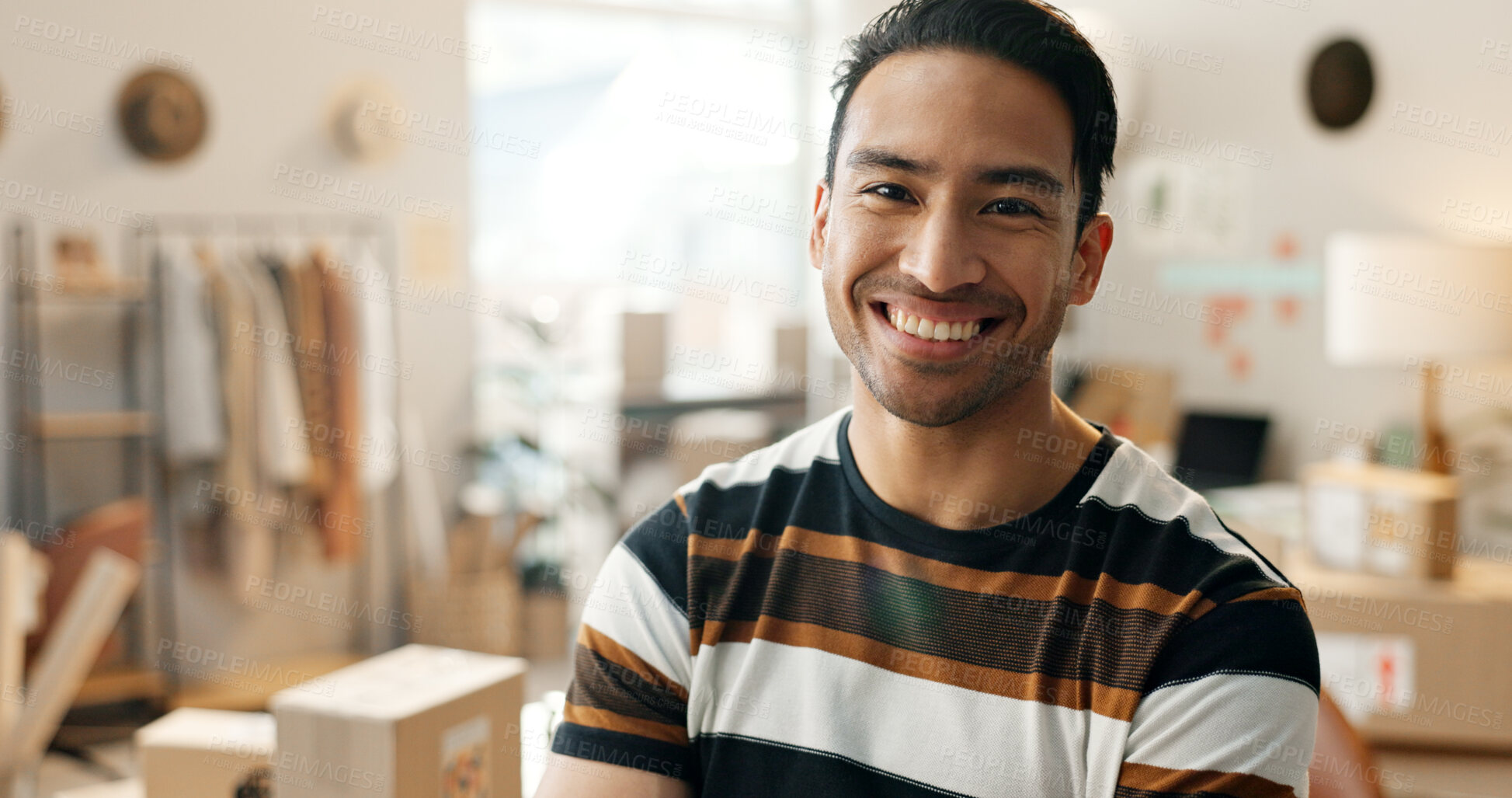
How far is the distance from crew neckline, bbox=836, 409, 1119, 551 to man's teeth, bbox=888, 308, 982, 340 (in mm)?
185

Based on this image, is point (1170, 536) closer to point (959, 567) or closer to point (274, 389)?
point (959, 567)

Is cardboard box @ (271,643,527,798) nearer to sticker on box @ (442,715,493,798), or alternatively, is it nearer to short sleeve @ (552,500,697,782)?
sticker on box @ (442,715,493,798)

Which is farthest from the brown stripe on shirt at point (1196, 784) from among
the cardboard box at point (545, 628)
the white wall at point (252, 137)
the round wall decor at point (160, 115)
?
the round wall decor at point (160, 115)

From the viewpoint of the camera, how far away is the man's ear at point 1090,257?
125 cm

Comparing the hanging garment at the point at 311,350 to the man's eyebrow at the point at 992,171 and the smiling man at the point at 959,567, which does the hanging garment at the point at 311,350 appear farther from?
the man's eyebrow at the point at 992,171

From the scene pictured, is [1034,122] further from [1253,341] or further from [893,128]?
[1253,341]

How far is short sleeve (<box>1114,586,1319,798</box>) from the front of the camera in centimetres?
102

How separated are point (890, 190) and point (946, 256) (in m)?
0.10

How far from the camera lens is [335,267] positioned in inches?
166

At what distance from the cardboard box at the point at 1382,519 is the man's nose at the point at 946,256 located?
2121mm

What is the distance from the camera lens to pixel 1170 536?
3.70 feet

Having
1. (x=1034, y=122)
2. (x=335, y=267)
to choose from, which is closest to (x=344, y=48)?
(x=335, y=267)

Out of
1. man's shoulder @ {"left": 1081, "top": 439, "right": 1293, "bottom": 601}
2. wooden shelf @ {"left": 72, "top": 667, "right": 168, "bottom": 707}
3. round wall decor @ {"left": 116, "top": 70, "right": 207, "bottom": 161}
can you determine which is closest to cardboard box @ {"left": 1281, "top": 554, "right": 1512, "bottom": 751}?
man's shoulder @ {"left": 1081, "top": 439, "right": 1293, "bottom": 601}

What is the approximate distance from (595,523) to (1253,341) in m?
2.75
